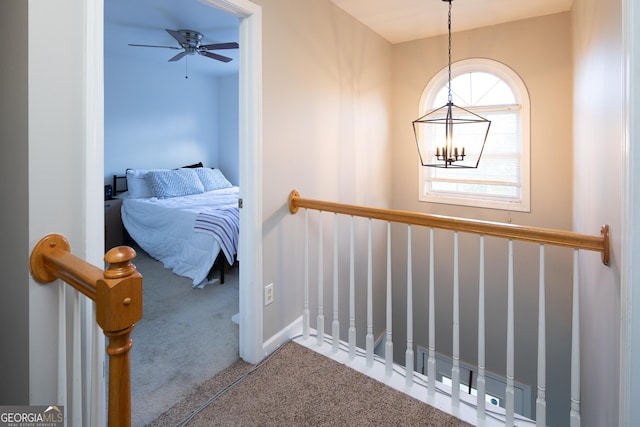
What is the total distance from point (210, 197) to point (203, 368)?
113 inches

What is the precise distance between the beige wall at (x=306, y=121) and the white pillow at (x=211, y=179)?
2.91 m

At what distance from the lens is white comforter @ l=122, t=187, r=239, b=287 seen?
3342mm

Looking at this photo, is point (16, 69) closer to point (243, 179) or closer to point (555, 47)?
point (243, 179)

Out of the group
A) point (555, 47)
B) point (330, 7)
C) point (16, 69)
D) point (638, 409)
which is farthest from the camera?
point (555, 47)

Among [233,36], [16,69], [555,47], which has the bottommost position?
[16,69]

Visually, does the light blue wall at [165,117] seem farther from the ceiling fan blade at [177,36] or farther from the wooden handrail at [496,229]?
the wooden handrail at [496,229]

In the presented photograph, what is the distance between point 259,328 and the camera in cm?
205

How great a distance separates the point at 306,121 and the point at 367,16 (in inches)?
51.3

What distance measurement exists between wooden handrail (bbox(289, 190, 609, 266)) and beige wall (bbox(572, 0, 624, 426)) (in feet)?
0.29

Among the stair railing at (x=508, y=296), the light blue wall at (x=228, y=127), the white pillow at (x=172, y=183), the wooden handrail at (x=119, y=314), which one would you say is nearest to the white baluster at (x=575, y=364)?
the stair railing at (x=508, y=296)

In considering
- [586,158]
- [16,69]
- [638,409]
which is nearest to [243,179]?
[16,69]

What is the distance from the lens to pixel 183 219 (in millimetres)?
3613

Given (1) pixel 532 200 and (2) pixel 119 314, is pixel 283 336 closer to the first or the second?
(2) pixel 119 314

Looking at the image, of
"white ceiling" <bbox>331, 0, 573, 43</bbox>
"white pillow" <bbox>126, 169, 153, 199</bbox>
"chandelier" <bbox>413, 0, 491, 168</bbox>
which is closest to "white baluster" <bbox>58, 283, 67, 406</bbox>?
"white ceiling" <bbox>331, 0, 573, 43</bbox>
